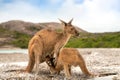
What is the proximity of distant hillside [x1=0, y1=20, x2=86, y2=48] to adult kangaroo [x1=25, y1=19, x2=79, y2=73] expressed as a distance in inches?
3036

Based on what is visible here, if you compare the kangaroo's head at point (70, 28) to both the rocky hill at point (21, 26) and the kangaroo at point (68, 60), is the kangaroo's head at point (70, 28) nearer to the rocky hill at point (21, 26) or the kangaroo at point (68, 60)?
the kangaroo at point (68, 60)

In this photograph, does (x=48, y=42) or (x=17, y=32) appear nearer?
(x=48, y=42)

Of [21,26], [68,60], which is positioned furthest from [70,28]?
[21,26]

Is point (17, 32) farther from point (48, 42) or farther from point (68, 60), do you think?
point (68, 60)

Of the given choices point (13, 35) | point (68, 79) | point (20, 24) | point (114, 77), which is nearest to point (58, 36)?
point (68, 79)

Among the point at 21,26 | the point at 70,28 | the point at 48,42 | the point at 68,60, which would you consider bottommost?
the point at 21,26

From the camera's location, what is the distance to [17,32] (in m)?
140

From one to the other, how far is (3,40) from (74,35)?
106m

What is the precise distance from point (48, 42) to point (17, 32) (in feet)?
412

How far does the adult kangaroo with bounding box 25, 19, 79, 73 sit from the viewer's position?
49.5 ft

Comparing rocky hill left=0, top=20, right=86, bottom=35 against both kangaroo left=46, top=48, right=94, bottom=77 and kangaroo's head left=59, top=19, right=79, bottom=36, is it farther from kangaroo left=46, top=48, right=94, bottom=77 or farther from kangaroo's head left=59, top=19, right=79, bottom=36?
kangaroo's head left=59, top=19, right=79, bottom=36

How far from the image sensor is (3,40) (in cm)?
11906

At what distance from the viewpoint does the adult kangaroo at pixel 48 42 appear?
15094 mm

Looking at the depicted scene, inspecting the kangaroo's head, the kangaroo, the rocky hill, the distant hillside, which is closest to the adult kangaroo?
the kangaroo's head
